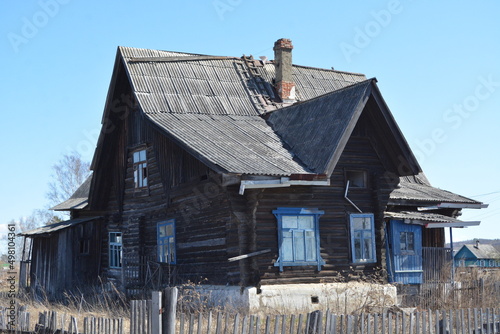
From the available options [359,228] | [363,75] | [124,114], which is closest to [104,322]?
[359,228]

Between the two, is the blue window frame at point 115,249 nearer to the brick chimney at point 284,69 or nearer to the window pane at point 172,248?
the window pane at point 172,248

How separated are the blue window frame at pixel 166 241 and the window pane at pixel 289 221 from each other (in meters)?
3.66

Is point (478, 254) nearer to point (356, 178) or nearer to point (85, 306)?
point (356, 178)

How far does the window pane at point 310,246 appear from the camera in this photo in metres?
16.1

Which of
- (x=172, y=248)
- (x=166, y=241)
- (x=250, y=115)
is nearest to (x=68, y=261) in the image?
(x=166, y=241)

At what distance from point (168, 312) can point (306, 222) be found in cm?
776

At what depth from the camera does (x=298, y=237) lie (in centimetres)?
1606

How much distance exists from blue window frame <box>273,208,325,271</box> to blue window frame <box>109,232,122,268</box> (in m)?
7.95

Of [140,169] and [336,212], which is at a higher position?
[140,169]

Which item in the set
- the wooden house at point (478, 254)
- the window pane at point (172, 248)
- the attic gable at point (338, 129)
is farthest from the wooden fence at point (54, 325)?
the wooden house at point (478, 254)

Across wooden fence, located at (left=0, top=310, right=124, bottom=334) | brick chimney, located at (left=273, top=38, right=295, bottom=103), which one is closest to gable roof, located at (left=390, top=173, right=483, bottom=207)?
brick chimney, located at (left=273, top=38, right=295, bottom=103)

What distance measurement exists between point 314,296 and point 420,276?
4370 millimetres

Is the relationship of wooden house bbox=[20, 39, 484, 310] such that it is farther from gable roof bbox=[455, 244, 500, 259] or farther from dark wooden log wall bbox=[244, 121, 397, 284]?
gable roof bbox=[455, 244, 500, 259]

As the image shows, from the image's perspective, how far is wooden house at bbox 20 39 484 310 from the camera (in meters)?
15.7
